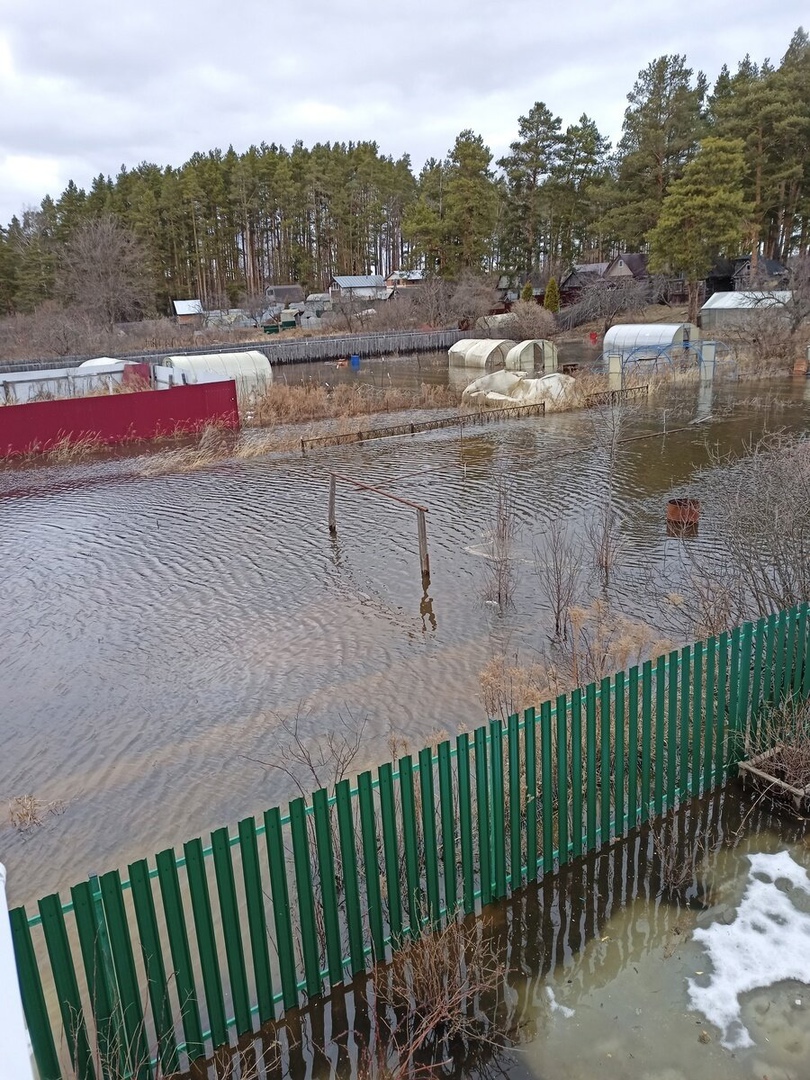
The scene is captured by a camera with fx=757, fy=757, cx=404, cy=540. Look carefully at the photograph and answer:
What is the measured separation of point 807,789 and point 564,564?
481 cm

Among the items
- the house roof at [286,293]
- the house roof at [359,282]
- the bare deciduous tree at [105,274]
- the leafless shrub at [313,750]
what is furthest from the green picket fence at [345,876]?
the house roof at [286,293]

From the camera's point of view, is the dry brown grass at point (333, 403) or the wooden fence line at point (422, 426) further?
the dry brown grass at point (333, 403)

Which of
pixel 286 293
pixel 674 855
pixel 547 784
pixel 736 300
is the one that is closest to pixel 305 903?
pixel 547 784

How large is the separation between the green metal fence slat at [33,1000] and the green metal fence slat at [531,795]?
3.01 m

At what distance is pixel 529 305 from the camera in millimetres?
51969

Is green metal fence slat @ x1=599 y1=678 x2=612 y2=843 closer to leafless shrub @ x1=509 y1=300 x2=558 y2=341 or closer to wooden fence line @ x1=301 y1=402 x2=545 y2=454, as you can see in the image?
wooden fence line @ x1=301 y1=402 x2=545 y2=454

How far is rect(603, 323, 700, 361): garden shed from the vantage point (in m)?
31.6

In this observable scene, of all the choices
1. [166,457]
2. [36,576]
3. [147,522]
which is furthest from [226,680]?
[166,457]

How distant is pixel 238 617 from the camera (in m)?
10.5

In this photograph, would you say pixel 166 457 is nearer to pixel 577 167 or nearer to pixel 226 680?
pixel 226 680

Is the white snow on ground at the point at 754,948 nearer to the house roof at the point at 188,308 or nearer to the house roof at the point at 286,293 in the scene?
the house roof at the point at 188,308

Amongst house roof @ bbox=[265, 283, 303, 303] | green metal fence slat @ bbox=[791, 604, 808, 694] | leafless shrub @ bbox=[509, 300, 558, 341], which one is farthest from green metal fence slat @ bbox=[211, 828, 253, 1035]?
house roof @ bbox=[265, 283, 303, 303]

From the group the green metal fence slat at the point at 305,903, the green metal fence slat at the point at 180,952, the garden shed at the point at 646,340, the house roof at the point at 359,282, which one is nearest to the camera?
the green metal fence slat at the point at 180,952

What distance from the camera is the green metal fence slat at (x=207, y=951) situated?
13.1 feet
